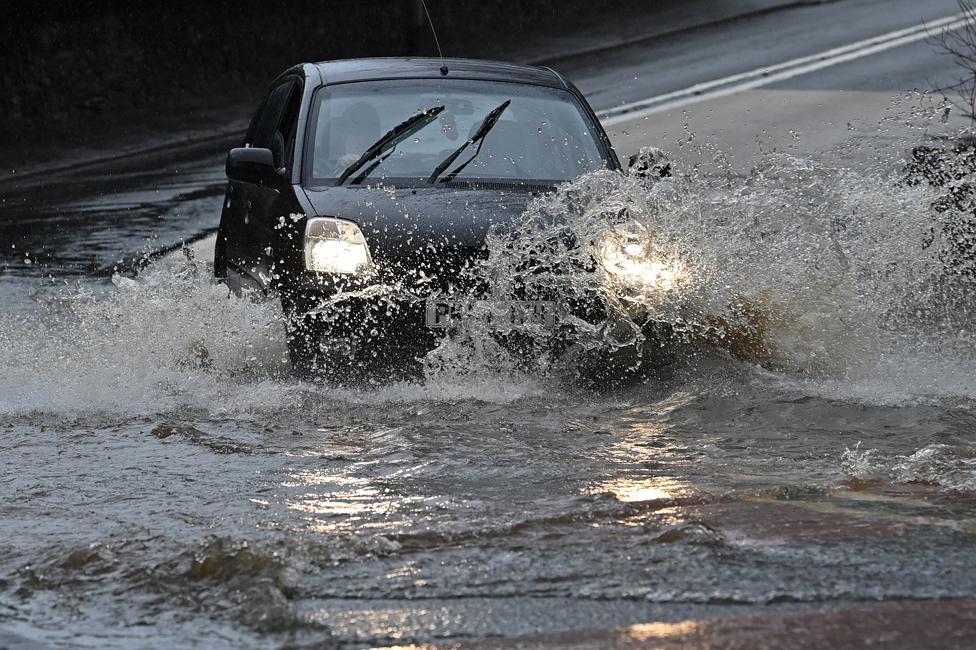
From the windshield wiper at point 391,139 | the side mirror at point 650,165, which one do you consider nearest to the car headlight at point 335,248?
the windshield wiper at point 391,139

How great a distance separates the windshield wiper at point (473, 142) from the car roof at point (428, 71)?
32 centimetres

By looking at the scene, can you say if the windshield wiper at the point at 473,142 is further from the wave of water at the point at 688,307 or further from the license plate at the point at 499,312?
the license plate at the point at 499,312

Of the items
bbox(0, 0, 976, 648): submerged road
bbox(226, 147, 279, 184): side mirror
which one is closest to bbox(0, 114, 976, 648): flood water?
bbox(0, 0, 976, 648): submerged road

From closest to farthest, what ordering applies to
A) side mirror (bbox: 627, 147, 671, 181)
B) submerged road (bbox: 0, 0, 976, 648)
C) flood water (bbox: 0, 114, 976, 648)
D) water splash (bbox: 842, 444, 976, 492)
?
submerged road (bbox: 0, 0, 976, 648), flood water (bbox: 0, 114, 976, 648), water splash (bbox: 842, 444, 976, 492), side mirror (bbox: 627, 147, 671, 181)

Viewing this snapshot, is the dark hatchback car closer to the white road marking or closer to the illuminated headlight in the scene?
the illuminated headlight

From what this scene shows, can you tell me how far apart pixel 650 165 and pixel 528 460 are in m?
2.28

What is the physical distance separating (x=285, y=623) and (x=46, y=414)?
11.3 ft

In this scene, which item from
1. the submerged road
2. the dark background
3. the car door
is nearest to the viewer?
the submerged road

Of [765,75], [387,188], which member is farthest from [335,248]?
[765,75]

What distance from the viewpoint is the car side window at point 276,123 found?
8.64 m

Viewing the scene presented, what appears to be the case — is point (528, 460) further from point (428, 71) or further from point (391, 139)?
point (428, 71)

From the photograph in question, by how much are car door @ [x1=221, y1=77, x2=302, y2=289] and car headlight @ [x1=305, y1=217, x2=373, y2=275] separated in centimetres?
30

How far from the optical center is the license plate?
7004 mm

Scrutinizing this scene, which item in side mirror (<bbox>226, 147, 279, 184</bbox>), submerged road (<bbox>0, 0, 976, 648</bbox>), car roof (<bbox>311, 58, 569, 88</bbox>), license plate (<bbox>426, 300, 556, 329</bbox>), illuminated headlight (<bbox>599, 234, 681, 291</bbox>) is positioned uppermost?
car roof (<bbox>311, 58, 569, 88</bbox>)
